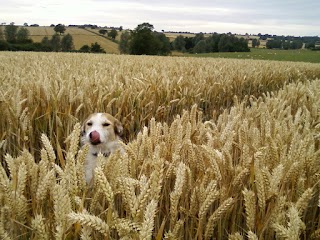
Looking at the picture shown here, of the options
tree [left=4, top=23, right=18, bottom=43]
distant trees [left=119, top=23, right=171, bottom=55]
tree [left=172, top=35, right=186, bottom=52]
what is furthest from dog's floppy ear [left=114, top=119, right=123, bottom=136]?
tree [left=4, top=23, right=18, bottom=43]

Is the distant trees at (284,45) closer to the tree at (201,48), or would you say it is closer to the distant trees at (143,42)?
the tree at (201,48)

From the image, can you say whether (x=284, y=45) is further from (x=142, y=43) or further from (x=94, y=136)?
(x=94, y=136)

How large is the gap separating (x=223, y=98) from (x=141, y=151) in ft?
15.9

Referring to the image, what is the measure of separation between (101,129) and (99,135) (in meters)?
0.12

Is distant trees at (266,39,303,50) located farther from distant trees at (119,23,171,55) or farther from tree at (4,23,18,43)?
tree at (4,23,18,43)

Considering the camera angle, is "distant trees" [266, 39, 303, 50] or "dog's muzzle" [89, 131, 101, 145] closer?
"dog's muzzle" [89, 131, 101, 145]

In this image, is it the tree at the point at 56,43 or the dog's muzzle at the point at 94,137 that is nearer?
the dog's muzzle at the point at 94,137

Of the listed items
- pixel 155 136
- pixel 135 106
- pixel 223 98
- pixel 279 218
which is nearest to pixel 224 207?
pixel 279 218

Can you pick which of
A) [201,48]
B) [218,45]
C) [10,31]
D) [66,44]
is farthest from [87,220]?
[10,31]

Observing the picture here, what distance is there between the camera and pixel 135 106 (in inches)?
169

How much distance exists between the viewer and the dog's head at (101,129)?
340 cm

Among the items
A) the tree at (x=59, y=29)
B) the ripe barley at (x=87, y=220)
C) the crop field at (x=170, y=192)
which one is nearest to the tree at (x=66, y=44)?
the tree at (x=59, y=29)

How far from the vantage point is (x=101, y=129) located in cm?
350

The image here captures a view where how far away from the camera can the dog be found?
11.2ft
